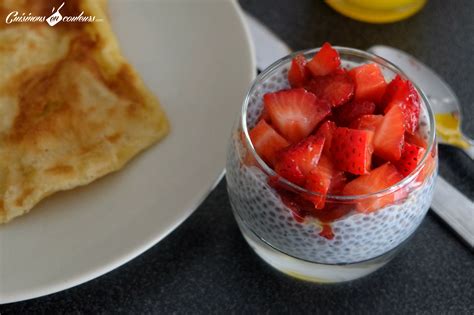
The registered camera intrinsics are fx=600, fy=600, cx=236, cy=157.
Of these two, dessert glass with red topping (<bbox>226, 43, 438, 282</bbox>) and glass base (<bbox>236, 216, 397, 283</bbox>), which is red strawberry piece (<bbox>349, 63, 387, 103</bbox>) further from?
glass base (<bbox>236, 216, 397, 283</bbox>)

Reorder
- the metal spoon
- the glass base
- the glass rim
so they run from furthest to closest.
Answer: the metal spoon, the glass base, the glass rim

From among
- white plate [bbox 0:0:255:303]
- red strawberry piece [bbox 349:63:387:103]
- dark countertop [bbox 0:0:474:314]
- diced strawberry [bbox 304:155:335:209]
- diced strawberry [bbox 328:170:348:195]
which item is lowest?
dark countertop [bbox 0:0:474:314]

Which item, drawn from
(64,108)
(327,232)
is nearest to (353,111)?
(327,232)

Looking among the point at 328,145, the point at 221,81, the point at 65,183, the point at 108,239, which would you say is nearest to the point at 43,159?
the point at 65,183

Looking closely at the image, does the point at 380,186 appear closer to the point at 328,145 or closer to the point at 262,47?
the point at 328,145

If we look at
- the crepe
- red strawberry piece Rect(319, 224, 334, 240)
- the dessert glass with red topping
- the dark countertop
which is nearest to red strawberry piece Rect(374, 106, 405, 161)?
the dessert glass with red topping

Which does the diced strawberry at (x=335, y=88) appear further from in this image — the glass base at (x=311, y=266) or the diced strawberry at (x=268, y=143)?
the glass base at (x=311, y=266)

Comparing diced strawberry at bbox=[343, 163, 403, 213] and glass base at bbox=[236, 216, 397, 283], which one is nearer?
diced strawberry at bbox=[343, 163, 403, 213]

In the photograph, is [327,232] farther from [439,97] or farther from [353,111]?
[439,97]
